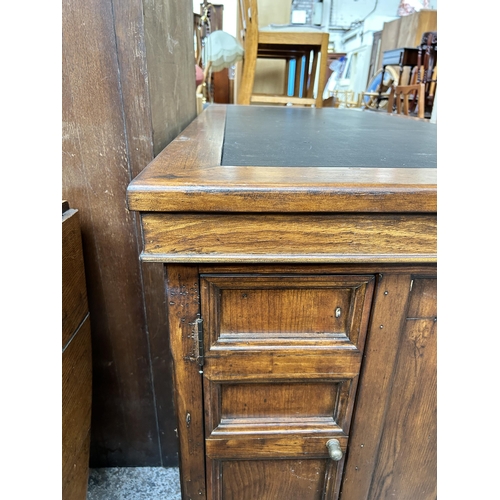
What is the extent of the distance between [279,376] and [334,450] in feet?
0.40

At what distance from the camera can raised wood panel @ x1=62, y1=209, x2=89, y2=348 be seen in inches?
18.5

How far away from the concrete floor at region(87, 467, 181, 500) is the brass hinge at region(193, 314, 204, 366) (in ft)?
1.65

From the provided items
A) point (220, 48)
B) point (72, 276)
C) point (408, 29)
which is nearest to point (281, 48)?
point (220, 48)

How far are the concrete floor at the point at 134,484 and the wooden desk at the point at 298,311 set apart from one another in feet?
1.01

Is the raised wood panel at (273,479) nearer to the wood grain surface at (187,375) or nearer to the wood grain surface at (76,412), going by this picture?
the wood grain surface at (187,375)

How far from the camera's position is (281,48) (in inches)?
88.0

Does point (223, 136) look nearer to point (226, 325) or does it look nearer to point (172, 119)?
point (172, 119)

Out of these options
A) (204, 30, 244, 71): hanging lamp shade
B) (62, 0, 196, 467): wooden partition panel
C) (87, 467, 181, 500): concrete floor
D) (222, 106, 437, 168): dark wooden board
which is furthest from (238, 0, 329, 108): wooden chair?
(87, 467, 181, 500): concrete floor

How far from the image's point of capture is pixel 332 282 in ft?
1.20

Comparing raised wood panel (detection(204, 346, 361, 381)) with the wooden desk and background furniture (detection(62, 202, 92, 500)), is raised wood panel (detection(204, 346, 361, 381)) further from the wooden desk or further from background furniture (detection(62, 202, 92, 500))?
background furniture (detection(62, 202, 92, 500))
